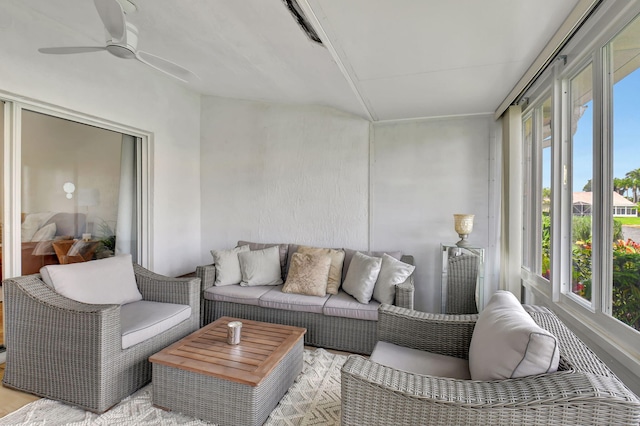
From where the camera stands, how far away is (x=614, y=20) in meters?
1.55

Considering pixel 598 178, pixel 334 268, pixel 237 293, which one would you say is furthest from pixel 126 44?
pixel 598 178

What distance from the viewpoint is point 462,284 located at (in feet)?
9.80

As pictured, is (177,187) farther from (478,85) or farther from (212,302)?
(478,85)

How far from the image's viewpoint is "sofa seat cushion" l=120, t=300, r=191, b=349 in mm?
1999

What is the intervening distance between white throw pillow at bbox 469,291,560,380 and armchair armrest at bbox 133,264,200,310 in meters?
2.09

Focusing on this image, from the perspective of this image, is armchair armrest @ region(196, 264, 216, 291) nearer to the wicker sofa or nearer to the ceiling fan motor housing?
the wicker sofa

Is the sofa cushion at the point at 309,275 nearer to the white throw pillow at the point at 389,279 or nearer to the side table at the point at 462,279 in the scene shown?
the white throw pillow at the point at 389,279

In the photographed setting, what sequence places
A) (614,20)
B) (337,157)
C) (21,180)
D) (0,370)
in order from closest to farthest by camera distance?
1. (614,20)
2. (0,370)
3. (21,180)
4. (337,157)

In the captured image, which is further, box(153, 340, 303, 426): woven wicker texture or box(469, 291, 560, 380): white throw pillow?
box(153, 340, 303, 426): woven wicker texture

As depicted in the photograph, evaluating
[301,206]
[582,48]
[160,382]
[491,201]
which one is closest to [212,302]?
[160,382]

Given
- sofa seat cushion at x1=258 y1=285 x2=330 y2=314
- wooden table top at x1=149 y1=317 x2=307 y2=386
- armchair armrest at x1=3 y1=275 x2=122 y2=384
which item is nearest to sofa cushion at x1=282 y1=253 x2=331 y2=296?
sofa seat cushion at x1=258 y1=285 x2=330 y2=314

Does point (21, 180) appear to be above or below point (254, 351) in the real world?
above

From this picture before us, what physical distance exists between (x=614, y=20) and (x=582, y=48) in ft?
1.00

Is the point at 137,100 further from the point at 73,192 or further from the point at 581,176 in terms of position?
the point at 581,176
